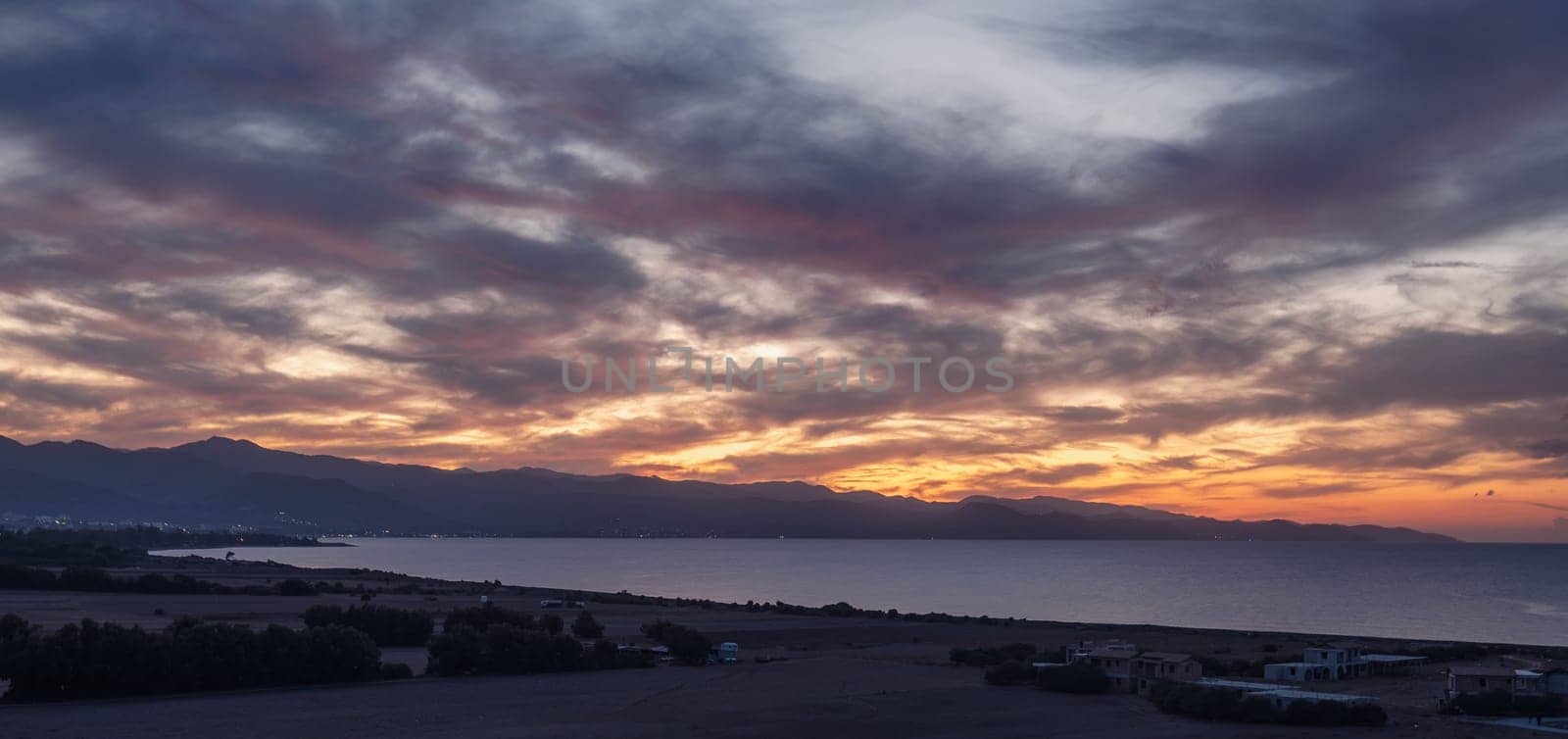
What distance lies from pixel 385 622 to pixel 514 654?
37.1ft

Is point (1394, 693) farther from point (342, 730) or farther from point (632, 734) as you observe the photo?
point (342, 730)

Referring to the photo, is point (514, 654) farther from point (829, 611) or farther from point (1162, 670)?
point (829, 611)

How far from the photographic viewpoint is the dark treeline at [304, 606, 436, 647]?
49906 mm

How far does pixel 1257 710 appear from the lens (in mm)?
33875

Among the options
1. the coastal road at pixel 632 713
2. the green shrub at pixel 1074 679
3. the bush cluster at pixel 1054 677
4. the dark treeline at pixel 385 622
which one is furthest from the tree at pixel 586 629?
the green shrub at pixel 1074 679

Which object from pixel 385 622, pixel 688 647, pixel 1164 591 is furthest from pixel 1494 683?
pixel 1164 591

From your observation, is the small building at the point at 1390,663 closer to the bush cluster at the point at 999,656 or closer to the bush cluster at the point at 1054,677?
the bush cluster at the point at 999,656

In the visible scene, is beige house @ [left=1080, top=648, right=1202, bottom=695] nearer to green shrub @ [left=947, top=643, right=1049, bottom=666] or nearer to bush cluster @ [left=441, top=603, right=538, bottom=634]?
green shrub @ [left=947, top=643, right=1049, bottom=666]

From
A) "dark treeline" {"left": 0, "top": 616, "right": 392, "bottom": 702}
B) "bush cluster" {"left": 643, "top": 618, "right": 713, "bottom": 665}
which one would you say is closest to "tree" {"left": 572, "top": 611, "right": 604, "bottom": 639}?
"bush cluster" {"left": 643, "top": 618, "right": 713, "bottom": 665}

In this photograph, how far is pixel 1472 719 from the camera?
110 ft

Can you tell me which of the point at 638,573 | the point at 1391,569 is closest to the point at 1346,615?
the point at 638,573

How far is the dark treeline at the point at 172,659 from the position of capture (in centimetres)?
3338

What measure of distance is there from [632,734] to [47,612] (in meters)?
39.2

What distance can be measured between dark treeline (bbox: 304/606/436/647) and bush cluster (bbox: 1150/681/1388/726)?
30.5 m
